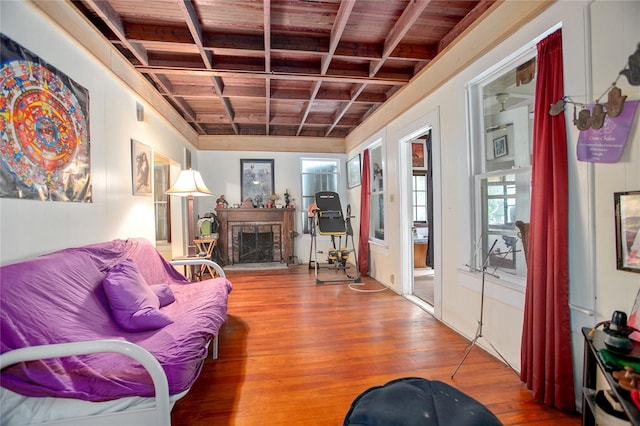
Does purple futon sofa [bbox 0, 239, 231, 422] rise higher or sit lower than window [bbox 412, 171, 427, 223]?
lower

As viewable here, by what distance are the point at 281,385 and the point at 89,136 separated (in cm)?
239

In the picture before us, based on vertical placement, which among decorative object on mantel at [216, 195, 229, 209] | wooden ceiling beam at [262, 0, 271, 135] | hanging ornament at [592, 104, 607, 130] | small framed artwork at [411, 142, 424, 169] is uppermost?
wooden ceiling beam at [262, 0, 271, 135]

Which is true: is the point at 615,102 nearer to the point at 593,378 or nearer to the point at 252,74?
the point at 593,378

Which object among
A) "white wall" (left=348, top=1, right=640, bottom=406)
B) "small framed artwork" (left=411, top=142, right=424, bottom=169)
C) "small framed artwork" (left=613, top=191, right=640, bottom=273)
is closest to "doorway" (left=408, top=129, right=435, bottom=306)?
"small framed artwork" (left=411, top=142, right=424, bottom=169)

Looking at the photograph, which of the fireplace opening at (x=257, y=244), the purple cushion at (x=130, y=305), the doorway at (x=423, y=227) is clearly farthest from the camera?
the fireplace opening at (x=257, y=244)

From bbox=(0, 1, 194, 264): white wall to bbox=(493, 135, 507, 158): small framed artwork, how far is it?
3.29 metres

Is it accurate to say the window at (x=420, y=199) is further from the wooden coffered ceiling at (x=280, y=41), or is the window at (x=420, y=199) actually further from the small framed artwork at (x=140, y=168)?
the small framed artwork at (x=140, y=168)

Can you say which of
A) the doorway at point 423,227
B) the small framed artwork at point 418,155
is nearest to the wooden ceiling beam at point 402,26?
the doorway at point 423,227

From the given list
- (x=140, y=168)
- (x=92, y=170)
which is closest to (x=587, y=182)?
(x=92, y=170)

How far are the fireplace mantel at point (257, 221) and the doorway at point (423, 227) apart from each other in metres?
2.68

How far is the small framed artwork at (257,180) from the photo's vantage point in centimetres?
607

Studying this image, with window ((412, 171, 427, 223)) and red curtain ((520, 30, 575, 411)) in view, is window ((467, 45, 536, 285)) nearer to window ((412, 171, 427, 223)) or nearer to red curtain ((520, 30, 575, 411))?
red curtain ((520, 30, 575, 411))

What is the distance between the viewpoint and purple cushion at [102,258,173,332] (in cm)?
172

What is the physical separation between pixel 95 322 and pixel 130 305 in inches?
8.0
